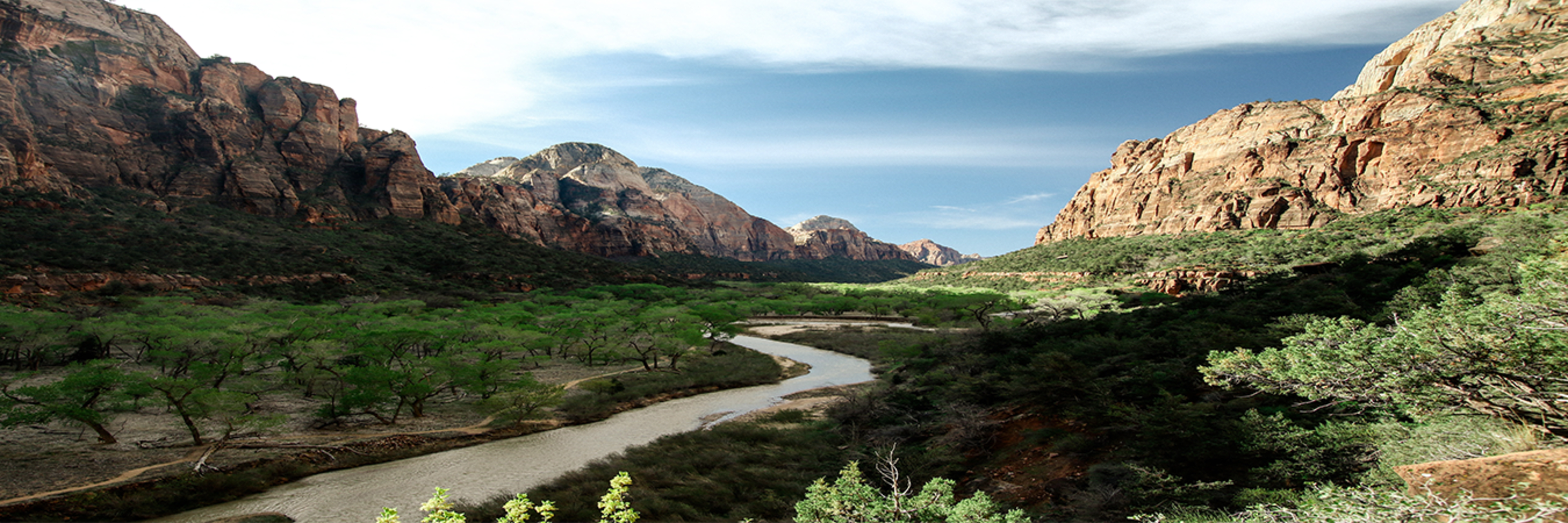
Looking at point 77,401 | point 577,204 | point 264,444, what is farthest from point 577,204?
point 264,444

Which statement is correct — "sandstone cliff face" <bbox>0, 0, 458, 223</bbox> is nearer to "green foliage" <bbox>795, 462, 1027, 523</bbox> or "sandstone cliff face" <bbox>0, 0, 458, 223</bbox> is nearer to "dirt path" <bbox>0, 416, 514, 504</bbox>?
"dirt path" <bbox>0, 416, 514, 504</bbox>

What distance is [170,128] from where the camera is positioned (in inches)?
2707

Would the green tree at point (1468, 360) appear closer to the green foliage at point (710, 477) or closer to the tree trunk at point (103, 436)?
the green foliage at point (710, 477)

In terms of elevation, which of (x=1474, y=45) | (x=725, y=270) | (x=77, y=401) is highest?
(x=1474, y=45)

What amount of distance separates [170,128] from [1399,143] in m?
148

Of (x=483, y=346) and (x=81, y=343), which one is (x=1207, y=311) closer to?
(x=483, y=346)

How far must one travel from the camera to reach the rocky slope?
171 feet

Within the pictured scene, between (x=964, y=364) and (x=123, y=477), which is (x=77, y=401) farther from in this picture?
(x=964, y=364)

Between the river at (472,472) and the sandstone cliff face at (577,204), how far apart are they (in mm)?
86265

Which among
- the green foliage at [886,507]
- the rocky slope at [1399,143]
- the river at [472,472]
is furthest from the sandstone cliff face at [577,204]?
the green foliage at [886,507]

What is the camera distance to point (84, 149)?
59.0m

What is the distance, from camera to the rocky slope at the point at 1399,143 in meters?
52.2

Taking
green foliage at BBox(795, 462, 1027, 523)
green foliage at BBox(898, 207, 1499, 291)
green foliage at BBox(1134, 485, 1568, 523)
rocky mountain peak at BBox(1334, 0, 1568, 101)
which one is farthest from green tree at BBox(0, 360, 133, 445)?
rocky mountain peak at BBox(1334, 0, 1568, 101)

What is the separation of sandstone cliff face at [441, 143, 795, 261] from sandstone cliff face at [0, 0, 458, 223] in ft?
48.7
